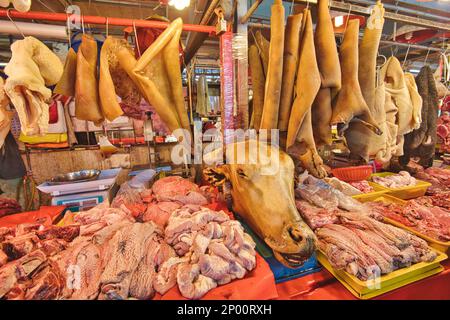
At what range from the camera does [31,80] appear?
4.97 feet

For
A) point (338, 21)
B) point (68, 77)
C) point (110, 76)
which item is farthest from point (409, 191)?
point (68, 77)

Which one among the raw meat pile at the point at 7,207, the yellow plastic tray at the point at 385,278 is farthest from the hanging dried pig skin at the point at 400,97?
the raw meat pile at the point at 7,207

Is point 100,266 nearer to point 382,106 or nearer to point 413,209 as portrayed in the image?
point 382,106

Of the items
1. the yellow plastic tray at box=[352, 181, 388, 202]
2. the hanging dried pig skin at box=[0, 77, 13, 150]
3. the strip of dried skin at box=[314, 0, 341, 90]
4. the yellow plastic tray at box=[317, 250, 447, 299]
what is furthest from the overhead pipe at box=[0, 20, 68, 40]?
the yellow plastic tray at box=[352, 181, 388, 202]

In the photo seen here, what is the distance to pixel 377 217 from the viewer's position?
2.26 m

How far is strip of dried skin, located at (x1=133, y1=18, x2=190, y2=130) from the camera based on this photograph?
183cm

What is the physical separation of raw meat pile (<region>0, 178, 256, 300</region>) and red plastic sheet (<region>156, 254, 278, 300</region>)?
38mm

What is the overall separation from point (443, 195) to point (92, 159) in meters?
8.64

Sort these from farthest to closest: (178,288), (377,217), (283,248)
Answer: (377,217)
(283,248)
(178,288)

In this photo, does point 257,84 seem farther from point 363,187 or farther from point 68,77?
point 363,187

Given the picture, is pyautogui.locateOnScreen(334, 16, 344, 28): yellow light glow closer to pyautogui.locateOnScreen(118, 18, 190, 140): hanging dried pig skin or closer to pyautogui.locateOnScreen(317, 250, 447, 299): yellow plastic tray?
pyautogui.locateOnScreen(118, 18, 190, 140): hanging dried pig skin

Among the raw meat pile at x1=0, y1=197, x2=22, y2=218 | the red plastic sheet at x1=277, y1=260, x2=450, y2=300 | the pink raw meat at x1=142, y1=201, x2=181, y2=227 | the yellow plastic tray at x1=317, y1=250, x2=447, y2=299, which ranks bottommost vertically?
the red plastic sheet at x1=277, y1=260, x2=450, y2=300

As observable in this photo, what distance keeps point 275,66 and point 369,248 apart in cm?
173
